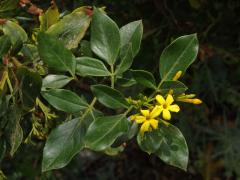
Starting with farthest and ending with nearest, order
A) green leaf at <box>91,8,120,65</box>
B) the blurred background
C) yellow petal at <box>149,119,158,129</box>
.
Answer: the blurred background
green leaf at <box>91,8,120,65</box>
yellow petal at <box>149,119,158,129</box>

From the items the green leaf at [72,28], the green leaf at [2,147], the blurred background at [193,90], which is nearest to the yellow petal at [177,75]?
the green leaf at [72,28]

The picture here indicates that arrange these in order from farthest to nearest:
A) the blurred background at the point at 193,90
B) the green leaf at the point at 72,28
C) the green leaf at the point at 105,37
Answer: the blurred background at the point at 193,90, the green leaf at the point at 72,28, the green leaf at the point at 105,37

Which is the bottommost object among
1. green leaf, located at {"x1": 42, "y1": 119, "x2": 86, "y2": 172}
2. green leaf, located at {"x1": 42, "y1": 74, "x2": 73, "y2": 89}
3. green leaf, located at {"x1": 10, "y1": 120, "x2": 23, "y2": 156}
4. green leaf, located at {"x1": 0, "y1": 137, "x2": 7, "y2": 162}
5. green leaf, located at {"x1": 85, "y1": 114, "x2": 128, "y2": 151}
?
green leaf, located at {"x1": 0, "y1": 137, "x2": 7, "y2": 162}

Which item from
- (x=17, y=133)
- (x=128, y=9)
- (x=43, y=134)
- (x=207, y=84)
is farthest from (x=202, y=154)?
(x=17, y=133)

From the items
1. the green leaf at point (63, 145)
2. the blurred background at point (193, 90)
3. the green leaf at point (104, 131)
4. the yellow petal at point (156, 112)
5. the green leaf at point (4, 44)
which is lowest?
the blurred background at point (193, 90)

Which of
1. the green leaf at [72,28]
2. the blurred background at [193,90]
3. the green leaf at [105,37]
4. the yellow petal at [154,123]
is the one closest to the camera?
the yellow petal at [154,123]

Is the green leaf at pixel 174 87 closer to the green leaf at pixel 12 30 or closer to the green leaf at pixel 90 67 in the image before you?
the green leaf at pixel 90 67

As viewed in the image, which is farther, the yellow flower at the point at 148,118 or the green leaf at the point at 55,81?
the green leaf at the point at 55,81

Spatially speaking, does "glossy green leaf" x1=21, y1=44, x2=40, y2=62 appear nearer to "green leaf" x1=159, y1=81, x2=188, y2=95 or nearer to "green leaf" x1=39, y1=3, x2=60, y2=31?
"green leaf" x1=39, y1=3, x2=60, y2=31

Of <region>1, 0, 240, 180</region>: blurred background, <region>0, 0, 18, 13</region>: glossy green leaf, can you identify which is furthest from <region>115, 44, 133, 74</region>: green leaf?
<region>1, 0, 240, 180</region>: blurred background
